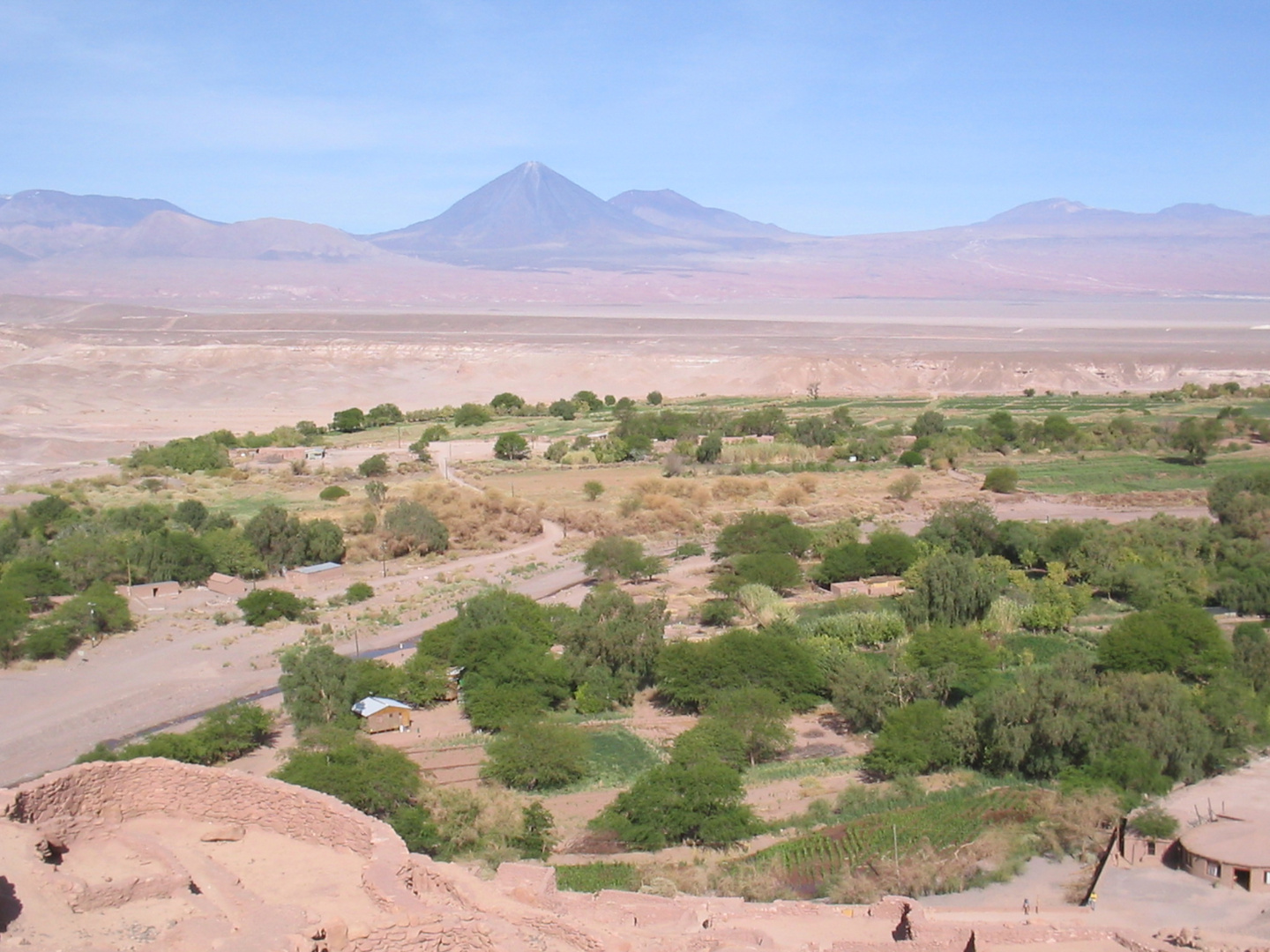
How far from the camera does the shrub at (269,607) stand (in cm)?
2288

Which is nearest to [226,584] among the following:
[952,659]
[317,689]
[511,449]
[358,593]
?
[358,593]

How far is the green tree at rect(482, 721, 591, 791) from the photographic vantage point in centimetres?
1500

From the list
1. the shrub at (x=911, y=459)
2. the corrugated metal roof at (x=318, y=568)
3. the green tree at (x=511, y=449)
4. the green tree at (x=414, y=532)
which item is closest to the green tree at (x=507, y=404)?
the green tree at (x=511, y=449)

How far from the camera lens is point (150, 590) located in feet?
80.7

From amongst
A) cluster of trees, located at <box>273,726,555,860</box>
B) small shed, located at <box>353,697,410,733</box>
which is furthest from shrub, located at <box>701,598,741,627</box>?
cluster of trees, located at <box>273,726,555,860</box>

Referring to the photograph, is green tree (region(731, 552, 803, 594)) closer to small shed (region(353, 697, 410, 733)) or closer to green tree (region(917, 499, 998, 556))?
green tree (region(917, 499, 998, 556))

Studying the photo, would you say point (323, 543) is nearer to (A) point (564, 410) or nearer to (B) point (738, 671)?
(B) point (738, 671)

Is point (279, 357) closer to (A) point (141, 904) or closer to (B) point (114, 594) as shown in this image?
(B) point (114, 594)

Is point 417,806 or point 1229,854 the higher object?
point 1229,854

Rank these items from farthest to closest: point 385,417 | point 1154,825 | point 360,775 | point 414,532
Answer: point 385,417 < point 414,532 < point 360,775 < point 1154,825

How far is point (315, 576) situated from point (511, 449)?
18980 mm

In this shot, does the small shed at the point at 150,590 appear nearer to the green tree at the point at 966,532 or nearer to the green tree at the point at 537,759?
the green tree at the point at 537,759

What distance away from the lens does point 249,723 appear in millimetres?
16344

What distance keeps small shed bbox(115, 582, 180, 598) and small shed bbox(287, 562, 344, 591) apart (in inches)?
97.3
